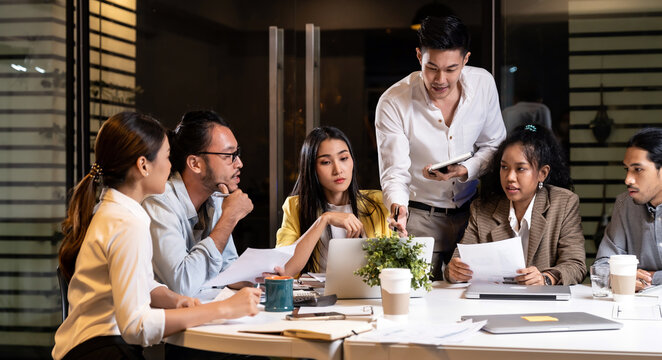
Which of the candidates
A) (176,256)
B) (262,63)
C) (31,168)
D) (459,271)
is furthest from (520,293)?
(31,168)

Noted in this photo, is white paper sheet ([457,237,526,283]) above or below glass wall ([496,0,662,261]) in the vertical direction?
below

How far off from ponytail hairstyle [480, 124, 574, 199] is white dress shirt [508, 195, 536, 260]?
0.51 feet

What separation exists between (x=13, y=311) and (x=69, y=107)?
1168 mm

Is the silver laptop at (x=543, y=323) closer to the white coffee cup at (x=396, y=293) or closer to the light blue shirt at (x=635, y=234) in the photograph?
the white coffee cup at (x=396, y=293)

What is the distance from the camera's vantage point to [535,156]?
2.78 m

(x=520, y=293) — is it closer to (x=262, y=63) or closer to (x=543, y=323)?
(x=543, y=323)

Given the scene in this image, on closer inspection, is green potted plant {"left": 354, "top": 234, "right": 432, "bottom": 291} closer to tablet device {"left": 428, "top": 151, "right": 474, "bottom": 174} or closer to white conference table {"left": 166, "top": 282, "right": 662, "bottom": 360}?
white conference table {"left": 166, "top": 282, "right": 662, "bottom": 360}

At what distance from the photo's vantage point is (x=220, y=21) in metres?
3.84

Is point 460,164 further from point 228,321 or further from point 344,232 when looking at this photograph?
point 228,321

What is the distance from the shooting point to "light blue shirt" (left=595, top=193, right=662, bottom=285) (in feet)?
8.39

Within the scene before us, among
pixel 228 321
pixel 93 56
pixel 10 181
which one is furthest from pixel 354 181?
pixel 10 181

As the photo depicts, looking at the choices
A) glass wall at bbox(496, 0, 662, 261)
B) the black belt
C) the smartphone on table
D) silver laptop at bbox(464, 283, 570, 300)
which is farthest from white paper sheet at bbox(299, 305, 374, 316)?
glass wall at bbox(496, 0, 662, 261)

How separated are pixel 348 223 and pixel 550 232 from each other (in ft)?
2.55

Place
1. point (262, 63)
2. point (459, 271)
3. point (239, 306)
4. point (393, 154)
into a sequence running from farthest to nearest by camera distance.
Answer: point (262, 63), point (393, 154), point (459, 271), point (239, 306)
